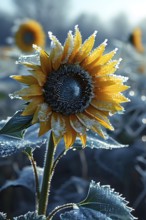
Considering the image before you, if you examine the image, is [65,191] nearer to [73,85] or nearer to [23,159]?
[23,159]

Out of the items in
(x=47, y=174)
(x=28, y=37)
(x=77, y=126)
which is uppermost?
(x=28, y=37)

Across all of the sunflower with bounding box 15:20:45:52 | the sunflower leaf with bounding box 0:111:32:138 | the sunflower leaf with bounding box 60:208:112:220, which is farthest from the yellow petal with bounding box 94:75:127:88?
the sunflower with bounding box 15:20:45:52

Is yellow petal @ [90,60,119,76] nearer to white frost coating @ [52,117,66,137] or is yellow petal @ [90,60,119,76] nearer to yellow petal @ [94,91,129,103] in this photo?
yellow petal @ [94,91,129,103]

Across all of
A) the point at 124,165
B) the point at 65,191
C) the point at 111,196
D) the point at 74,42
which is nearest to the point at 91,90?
the point at 74,42

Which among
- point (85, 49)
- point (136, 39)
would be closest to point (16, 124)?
point (85, 49)

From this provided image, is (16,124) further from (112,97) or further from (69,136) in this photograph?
(112,97)

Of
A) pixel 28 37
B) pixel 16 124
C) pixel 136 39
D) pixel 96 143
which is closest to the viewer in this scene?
pixel 16 124
